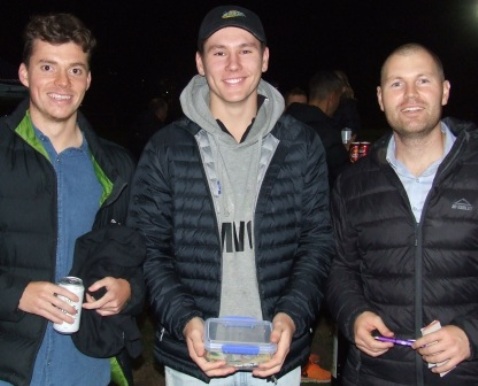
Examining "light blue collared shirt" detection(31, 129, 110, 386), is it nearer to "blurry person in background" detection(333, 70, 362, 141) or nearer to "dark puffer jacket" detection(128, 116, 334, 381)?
"dark puffer jacket" detection(128, 116, 334, 381)

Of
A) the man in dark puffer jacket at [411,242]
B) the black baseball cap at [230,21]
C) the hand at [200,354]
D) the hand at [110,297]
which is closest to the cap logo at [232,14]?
the black baseball cap at [230,21]

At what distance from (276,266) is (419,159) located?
91 centimetres

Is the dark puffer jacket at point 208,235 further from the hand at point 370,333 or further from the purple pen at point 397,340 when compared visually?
the purple pen at point 397,340

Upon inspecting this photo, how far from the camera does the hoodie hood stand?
10.5ft

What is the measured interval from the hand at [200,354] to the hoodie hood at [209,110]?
3.28 ft

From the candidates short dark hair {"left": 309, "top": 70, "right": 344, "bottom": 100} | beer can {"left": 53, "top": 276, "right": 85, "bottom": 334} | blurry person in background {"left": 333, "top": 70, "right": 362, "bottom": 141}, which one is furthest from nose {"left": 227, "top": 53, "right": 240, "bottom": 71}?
blurry person in background {"left": 333, "top": 70, "right": 362, "bottom": 141}

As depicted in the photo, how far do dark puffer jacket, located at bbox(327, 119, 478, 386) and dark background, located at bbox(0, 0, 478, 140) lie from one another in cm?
3919

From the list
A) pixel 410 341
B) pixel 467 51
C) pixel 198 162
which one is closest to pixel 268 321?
pixel 410 341

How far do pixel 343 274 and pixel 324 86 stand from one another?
13.6 feet

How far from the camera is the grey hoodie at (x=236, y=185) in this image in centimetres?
306

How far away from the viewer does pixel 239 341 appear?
268 cm

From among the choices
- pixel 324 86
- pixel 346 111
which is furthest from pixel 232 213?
pixel 346 111

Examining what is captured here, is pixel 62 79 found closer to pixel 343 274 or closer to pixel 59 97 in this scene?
pixel 59 97

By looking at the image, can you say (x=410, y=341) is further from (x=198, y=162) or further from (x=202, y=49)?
(x=202, y=49)
